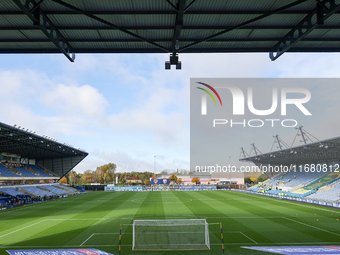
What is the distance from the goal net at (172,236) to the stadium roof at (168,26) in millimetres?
10206

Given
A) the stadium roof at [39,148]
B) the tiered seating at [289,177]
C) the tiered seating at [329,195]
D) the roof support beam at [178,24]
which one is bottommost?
the tiered seating at [329,195]

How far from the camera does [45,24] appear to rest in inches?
403

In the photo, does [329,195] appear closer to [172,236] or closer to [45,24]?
[172,236]

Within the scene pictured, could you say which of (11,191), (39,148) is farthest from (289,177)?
(11,191)

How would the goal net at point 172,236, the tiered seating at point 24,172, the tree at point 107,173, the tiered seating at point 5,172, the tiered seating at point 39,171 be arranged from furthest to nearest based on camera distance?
the tree at point 107,173, the tiered seating at point 39,171, the tiered seating at point 24,172, the tiered seating at point 5,172, the goal net at point 172,236

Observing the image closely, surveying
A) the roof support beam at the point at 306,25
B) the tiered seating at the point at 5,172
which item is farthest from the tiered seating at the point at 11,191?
the roof support beam at the point at 306,25

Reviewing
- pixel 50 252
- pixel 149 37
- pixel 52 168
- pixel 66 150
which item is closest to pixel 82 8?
pixel 149 37

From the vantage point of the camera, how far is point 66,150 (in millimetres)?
62375

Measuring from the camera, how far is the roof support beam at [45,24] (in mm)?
9148

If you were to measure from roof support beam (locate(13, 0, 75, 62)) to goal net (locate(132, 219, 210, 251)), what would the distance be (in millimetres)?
10511

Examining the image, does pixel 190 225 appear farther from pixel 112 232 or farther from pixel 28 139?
pixel 28 139

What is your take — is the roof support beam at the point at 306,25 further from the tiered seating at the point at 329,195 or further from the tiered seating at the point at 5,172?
the tiered seating at the point at 5,172

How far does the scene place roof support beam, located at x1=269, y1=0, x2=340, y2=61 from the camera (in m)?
9.30

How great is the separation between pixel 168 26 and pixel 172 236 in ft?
38.9
